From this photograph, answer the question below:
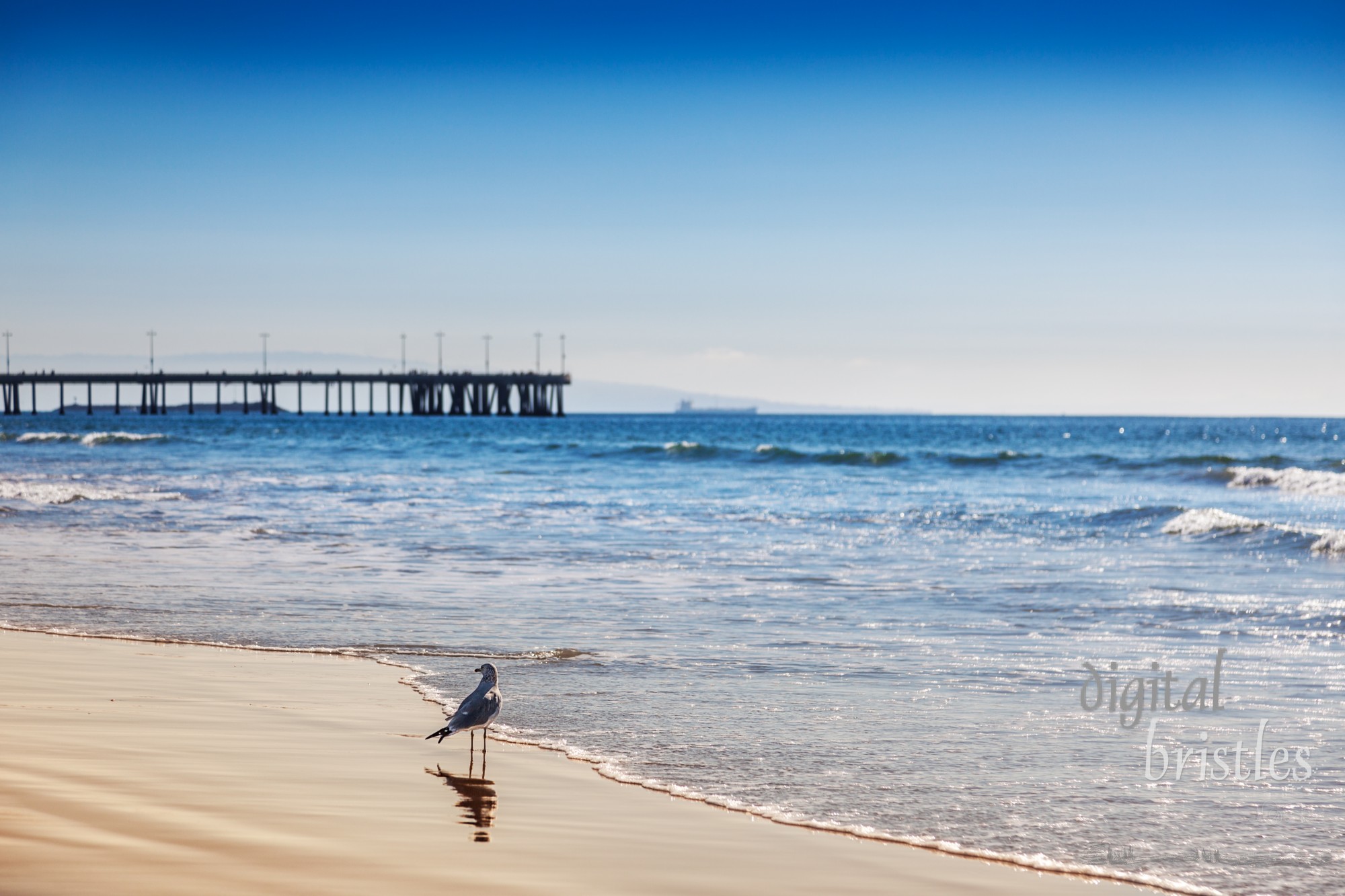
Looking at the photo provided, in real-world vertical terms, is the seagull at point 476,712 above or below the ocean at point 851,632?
above

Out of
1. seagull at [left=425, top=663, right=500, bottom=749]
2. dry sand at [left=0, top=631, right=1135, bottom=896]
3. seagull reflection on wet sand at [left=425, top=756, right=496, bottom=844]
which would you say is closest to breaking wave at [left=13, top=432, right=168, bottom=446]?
dry sand at [left=0, top=631, right=1135, bottom=896]

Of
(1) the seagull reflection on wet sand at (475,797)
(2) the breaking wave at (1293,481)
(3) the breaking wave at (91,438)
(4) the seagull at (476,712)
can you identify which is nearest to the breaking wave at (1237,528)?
Answer: (2) the breaking wave at (1293,481)

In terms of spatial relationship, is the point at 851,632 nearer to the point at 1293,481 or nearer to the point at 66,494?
the point at 66,494

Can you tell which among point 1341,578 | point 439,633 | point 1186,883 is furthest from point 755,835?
point 1341,578

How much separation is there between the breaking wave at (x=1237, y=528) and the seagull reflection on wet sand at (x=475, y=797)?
1228cm

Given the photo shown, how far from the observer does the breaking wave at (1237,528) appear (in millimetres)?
14164

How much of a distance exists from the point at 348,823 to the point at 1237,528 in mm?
14513

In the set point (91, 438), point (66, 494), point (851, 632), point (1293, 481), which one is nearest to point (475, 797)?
point (851, 632)

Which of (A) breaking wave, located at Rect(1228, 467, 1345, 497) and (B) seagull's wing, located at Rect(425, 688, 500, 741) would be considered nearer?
(B) seagull's wing, located at Rect(425, 688, 500, 741)

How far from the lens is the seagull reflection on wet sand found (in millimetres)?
4207

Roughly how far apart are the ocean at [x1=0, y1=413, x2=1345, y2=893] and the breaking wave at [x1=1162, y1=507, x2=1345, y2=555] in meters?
0.05

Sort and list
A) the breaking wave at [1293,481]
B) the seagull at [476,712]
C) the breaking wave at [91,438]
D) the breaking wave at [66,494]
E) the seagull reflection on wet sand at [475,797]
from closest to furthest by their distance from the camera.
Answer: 1. the seagull reflection on wet sand at [475,797]
2. the seagull at [476,712]
3. the breaking wave at [66,494]
4. the breaking wave at [1293,481]
5. the breaking wave at [91,438]

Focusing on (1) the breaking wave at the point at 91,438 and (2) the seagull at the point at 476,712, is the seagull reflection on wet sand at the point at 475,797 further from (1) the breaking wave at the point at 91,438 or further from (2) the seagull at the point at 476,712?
(1) the breaking wave at the point at 91,438

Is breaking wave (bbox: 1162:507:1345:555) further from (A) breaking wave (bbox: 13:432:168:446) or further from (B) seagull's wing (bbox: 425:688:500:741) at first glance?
(A) breaking wave (bbox: 13:432:168:446)
